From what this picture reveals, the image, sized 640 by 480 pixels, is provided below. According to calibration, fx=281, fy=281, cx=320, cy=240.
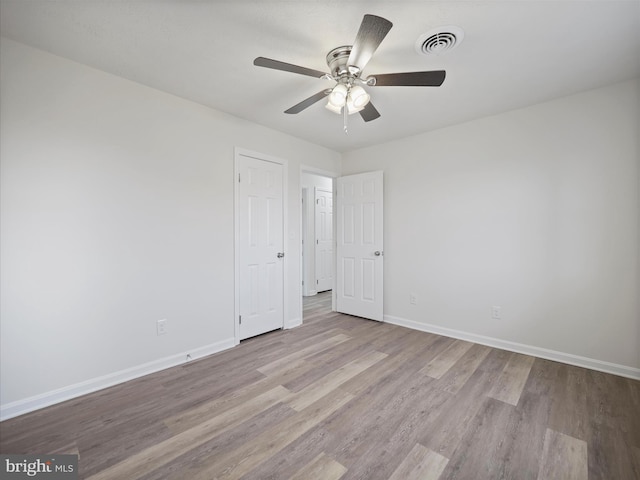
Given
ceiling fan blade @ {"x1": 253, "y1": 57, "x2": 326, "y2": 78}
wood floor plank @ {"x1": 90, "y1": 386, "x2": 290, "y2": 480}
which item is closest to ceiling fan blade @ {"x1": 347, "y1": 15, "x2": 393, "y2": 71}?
ceiling fan blade @ {"x1": 253, "y1": 57, "x2": 326, "y2": 78}

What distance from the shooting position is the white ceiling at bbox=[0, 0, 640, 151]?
1615 mm

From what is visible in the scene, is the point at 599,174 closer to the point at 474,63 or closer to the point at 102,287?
Answer: the point at 474,63

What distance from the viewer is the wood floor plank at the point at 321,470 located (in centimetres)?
141

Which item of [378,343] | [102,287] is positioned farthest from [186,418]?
[378,343]

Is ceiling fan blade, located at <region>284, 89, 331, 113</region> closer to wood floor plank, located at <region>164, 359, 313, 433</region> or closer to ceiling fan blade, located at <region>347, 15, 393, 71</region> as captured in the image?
ceiling fan blade, located at <region>347, 15, 393, 71</region>

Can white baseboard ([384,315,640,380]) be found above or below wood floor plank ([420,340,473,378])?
above

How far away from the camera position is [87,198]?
85.3 inches

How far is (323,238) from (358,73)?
13.4ft

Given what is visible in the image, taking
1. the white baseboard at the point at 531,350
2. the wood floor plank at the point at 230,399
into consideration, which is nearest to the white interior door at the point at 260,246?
the wood floor plank at the point at 230,399

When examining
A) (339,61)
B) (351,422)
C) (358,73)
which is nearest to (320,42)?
(339,61)

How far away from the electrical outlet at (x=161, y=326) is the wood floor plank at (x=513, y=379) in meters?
2.78

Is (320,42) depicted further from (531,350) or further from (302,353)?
(531,350)

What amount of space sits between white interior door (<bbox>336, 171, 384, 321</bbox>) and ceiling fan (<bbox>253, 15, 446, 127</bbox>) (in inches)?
70.8

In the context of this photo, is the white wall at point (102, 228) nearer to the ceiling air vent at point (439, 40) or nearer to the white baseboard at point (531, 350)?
the ceiling air vent at point (439, 40)
